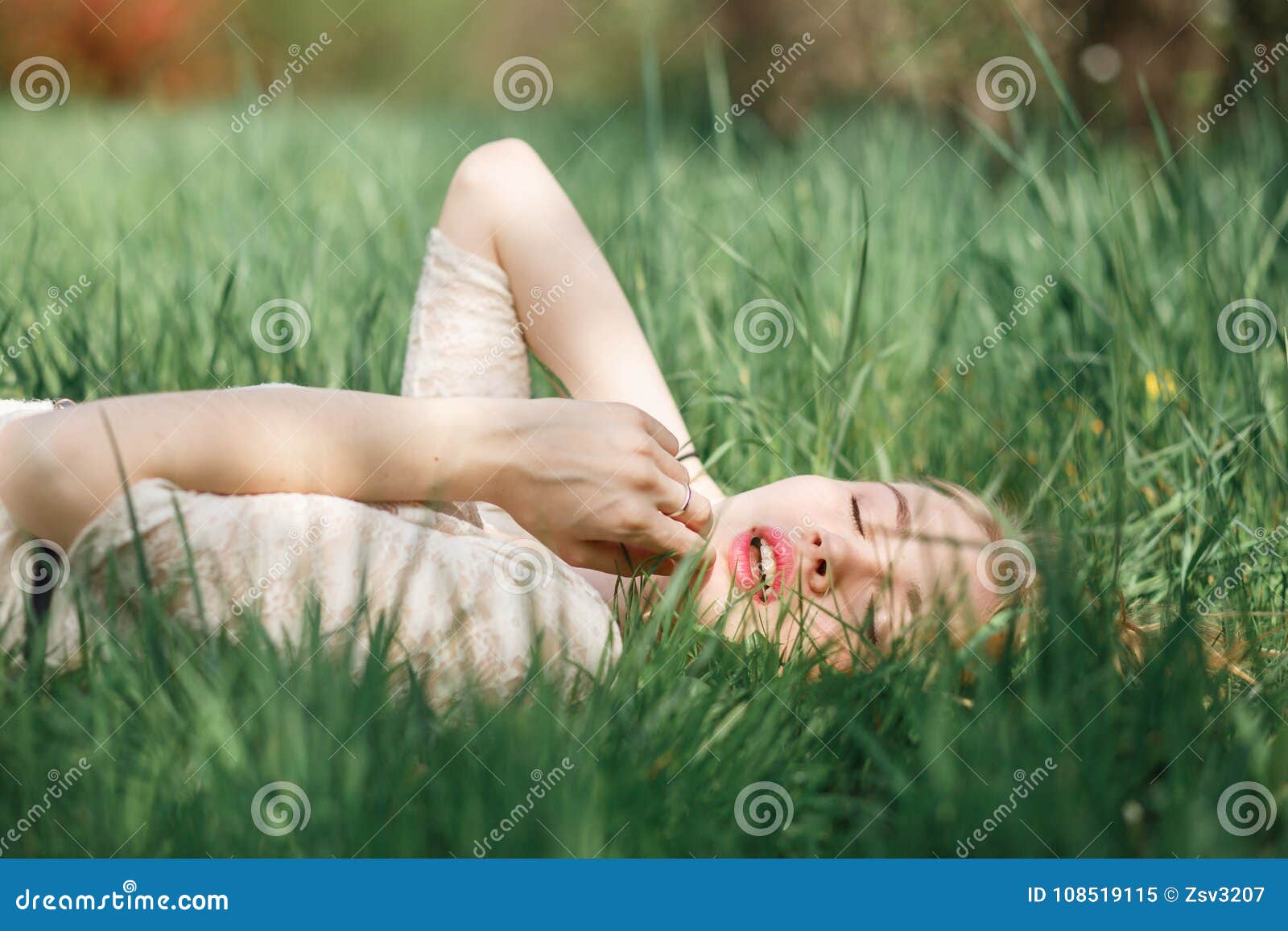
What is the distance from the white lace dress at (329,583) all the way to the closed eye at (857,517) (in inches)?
15.7

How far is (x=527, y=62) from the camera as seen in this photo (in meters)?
10.4

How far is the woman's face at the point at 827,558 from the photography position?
1504 mm

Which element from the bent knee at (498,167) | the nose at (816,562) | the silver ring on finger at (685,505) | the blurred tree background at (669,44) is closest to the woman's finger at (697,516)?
the silver ring on finger at (685,505)

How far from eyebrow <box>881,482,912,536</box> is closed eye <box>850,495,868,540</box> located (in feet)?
0.16

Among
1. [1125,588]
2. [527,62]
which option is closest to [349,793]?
[1125,588]

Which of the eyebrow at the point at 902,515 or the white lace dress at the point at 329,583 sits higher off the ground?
the eyebrow at the point at 902,515

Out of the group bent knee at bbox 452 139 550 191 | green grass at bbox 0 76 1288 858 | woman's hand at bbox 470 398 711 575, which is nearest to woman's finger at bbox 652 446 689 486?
woman's hand at bbox 470 398 711 575

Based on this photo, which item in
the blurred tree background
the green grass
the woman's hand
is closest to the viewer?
the green grass

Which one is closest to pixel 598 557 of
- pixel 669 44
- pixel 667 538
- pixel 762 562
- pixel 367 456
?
pixel 667 538

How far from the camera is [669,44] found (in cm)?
770

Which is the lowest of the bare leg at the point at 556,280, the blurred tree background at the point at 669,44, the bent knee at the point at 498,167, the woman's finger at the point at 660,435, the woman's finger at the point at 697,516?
the woman's finger at the point at 697,516

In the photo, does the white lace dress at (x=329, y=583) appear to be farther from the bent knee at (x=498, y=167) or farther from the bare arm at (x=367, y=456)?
the bent knee at (x=498, y=167)

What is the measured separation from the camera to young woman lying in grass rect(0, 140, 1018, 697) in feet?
4.10

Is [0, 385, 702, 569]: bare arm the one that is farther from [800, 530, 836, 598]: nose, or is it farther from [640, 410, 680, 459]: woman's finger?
[800, 530, 836, 598]: nose
